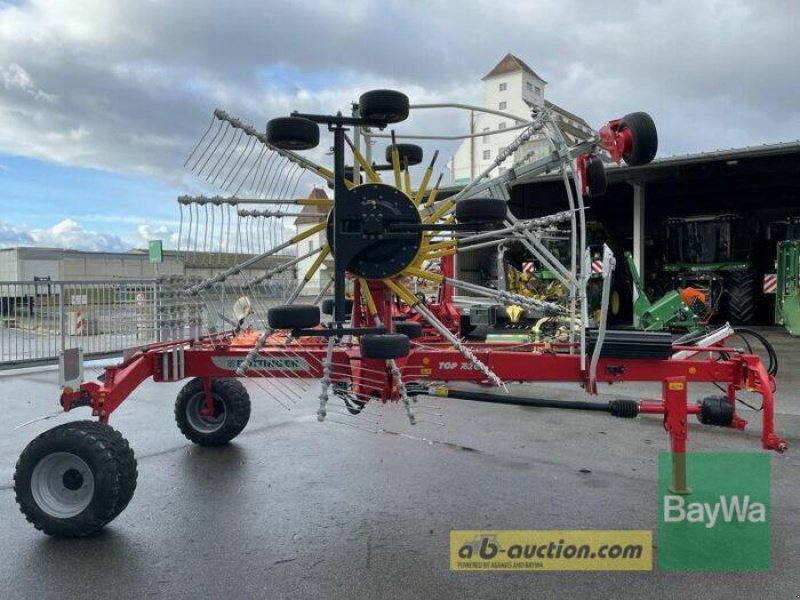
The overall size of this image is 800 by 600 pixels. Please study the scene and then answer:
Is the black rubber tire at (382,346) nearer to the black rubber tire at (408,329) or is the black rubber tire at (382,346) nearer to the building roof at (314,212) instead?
the building roof at (314,212)

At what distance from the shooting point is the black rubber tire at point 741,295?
52.9 ft

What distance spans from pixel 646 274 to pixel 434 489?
1624 centimetres

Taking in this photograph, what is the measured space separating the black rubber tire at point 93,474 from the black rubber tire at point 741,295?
15877 millimetres

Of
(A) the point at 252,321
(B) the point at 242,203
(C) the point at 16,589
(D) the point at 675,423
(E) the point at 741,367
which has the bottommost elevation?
(C) the point at 16,589

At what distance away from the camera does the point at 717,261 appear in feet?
55.0

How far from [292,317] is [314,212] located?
2.87 feet

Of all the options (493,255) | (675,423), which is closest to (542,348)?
(675,423)

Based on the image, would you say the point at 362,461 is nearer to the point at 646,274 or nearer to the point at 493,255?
the point at 493,255

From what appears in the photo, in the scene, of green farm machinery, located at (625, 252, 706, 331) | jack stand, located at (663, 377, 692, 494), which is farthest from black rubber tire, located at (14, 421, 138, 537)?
green farm machinery, located at (625, 252, 706, 331)

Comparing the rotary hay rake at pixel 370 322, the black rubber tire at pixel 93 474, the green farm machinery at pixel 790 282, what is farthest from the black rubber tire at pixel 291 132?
the green farm machinery at pixel 790 282

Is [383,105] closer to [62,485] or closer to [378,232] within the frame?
[378,232]

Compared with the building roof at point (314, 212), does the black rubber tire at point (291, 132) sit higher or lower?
higher

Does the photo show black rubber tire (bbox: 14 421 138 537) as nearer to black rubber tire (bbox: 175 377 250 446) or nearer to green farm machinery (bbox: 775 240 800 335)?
black rubber tire (bbox: 175 377 250 446)

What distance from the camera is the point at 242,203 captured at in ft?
12.6
